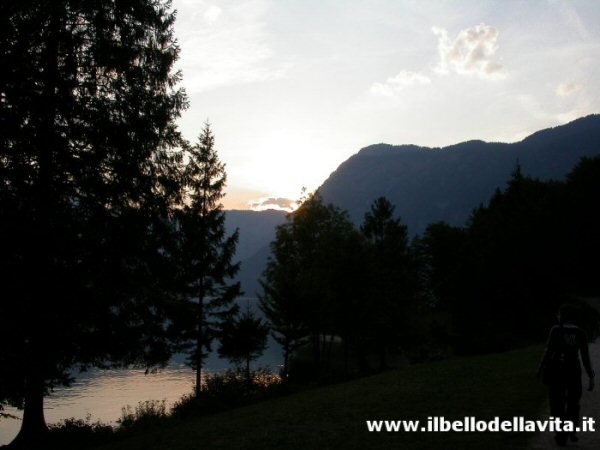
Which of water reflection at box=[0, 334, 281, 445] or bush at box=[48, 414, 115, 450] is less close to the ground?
bush at box=[48, 414, 115, 450]

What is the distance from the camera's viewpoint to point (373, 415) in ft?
39.8

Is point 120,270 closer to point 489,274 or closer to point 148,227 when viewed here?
point 148,227

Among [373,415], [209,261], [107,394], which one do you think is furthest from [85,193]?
[107,394]

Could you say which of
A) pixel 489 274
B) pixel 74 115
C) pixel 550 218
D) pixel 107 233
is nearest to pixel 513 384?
pixel 107 233

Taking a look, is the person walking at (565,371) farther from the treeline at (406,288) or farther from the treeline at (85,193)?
the treeline at (406,288)

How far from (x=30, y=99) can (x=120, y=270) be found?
15.9 ft

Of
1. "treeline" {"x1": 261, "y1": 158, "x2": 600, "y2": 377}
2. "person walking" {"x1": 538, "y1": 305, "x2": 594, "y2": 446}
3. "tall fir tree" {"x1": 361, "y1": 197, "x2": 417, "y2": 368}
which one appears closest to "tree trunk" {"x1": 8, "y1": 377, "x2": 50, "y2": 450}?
"person walking" {"x1": 538, "y1": 305, "x2": 594, "y2": 446}

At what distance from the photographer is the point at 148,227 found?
50.8 feet

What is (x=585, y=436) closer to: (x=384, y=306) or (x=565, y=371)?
(x=565, y=371)

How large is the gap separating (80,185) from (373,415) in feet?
30.0

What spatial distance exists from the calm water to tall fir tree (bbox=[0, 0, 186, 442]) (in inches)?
471

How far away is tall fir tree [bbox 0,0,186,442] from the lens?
40.7 ft

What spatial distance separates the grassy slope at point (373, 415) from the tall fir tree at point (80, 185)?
301cm

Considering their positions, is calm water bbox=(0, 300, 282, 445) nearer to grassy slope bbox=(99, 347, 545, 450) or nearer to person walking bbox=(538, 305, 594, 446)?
grassy slope bbox=(99, 347, 545, 450)
